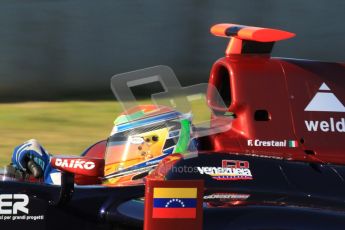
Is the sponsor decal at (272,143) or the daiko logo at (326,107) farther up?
the daiko logo at (326,107)

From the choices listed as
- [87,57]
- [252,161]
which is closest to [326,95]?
[252,161]

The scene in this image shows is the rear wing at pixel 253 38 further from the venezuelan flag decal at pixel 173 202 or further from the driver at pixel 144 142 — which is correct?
the venezuelan flag decal at pixel 173 202

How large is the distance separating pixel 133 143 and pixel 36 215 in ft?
2.35

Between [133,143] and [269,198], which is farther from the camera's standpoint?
[133,143]

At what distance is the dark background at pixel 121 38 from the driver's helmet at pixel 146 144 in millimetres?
4522

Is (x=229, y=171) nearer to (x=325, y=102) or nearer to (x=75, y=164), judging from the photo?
(x=325, y=102)

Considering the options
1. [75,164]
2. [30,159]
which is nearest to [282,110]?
[75,164]

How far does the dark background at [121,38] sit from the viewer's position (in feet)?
27.3

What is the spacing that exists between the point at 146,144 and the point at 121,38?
487 centimetres

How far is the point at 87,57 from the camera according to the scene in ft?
28.1

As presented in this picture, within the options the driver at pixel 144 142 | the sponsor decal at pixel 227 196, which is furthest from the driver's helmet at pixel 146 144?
Result: the sponsor decal at pixel 227 196

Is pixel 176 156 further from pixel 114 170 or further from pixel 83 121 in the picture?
pixel 83 121

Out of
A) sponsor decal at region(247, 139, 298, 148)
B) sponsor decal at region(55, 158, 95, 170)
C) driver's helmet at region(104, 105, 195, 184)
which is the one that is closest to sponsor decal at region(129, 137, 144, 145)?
driver's helmet at region(104, 105, 195, 184)

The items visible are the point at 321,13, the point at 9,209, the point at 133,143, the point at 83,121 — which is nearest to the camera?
the point at 9,209
